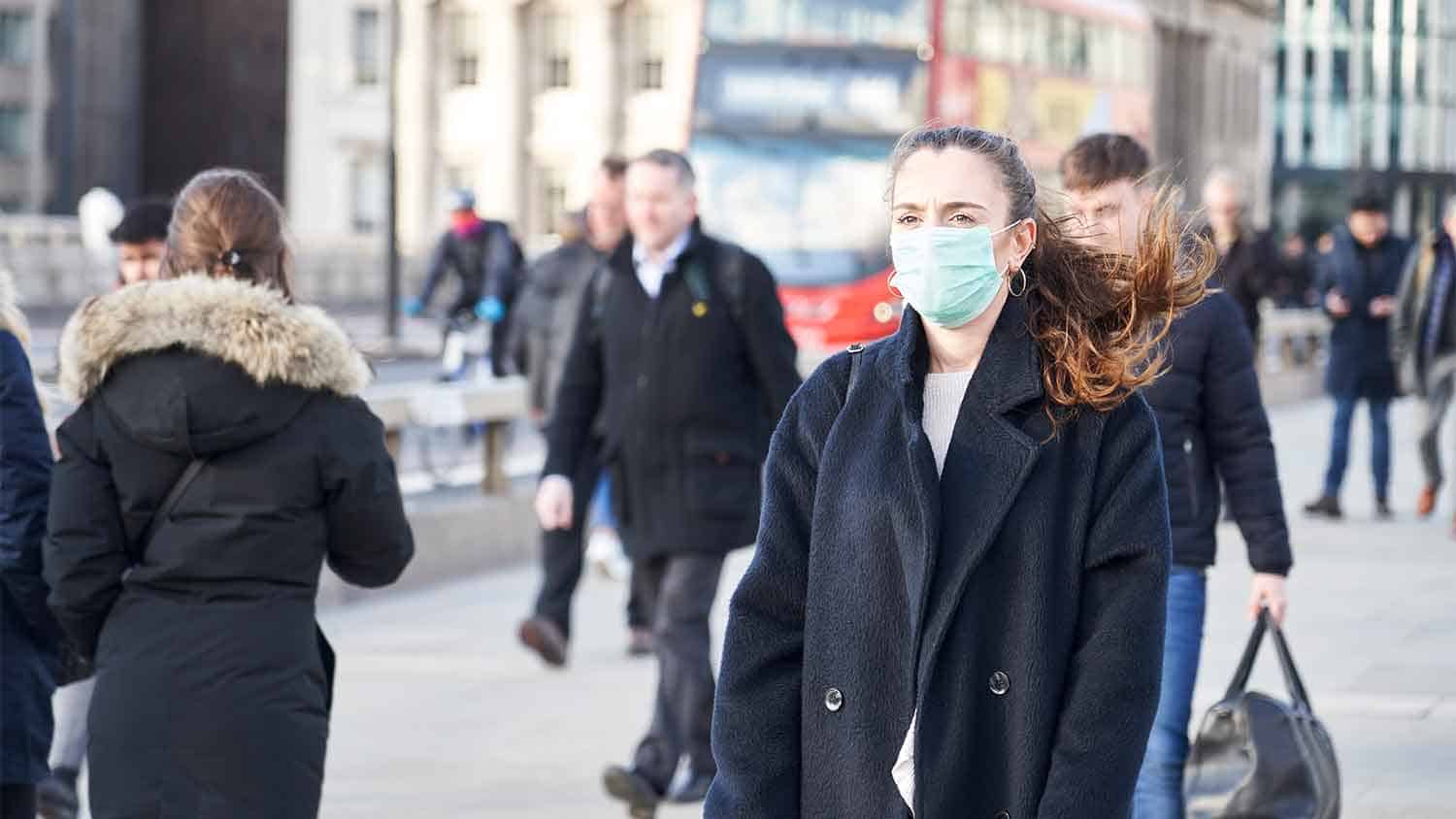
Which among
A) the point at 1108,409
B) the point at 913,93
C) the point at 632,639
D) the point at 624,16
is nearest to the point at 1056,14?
the point at 913,93

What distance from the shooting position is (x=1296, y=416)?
2422 centimetres

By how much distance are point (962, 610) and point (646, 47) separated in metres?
66.3

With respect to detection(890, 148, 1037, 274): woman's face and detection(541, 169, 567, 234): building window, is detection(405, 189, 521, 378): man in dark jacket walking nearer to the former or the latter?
detection(890, 148, 1037, 274): woman's face

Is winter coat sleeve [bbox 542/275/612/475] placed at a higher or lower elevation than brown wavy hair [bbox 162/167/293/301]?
lower

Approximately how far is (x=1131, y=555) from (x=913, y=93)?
18.3 m

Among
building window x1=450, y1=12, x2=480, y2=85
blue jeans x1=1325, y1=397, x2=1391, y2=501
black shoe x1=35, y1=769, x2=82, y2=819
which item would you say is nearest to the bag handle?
black shoe x1=35, y1=769, x2=82, y2=819

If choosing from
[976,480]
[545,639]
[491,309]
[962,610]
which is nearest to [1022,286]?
[976,480]

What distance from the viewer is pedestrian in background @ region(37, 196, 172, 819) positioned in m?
6.19

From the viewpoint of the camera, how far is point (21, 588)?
16.0 ft

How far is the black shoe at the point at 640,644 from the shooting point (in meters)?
9.88

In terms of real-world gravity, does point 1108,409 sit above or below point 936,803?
above

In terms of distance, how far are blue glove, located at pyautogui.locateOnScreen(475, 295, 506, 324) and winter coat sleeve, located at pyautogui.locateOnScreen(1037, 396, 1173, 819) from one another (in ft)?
47.0

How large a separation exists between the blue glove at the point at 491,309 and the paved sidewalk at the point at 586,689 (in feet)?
17.3

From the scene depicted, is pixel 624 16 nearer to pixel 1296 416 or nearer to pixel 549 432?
pixel 1296 416
